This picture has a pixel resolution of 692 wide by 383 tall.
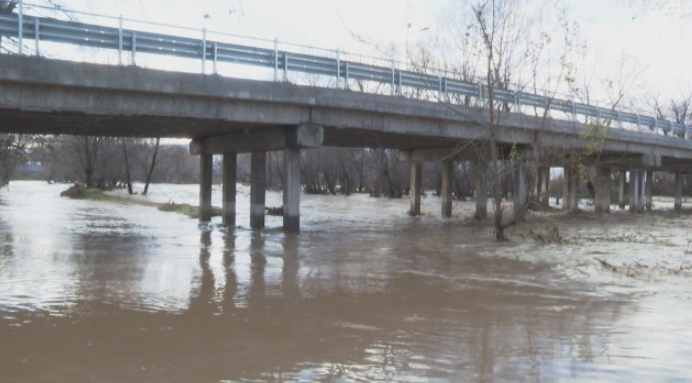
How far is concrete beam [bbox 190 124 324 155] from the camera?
65.4 feet

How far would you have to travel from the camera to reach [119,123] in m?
20.1

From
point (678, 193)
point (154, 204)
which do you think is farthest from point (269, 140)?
point (678, 193)

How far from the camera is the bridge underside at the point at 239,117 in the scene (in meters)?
15.6

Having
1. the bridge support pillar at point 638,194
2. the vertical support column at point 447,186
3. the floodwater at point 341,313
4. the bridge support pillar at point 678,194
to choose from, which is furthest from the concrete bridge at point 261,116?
the bridge support pillar at point 678,194

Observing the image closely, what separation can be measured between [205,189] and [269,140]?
6.00 metres

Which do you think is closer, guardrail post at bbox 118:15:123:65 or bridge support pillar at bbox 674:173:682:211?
guardrail post at bbox 118:15:123:65

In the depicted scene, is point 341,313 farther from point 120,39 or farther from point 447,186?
point 447,186

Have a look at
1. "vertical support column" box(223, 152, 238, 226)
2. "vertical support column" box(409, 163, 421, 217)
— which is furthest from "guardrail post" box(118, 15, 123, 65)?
"vertical support column" box(409, 163, 421, 217)

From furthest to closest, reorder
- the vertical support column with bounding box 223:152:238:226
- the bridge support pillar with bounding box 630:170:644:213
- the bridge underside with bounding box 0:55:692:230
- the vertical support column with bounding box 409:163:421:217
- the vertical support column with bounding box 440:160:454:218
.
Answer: the bridge support pillar with bounding box 630:170:644:213, the vertical support column with bounding box 409:163:421:217, the vertical support column with bounding box 440:160:454:218, the vertical support column with bounding box 223:152:238:226, the bridge underside with bounding box 0:55:692:230

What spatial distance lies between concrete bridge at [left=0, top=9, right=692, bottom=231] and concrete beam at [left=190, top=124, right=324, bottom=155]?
0.04 meters

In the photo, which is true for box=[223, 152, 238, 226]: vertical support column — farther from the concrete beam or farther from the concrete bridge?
the concrete beam

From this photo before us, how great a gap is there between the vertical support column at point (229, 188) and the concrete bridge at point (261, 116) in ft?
0.13

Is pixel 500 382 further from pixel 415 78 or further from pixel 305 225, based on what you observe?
pixel 305 225

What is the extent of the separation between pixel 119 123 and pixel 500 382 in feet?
57.5
